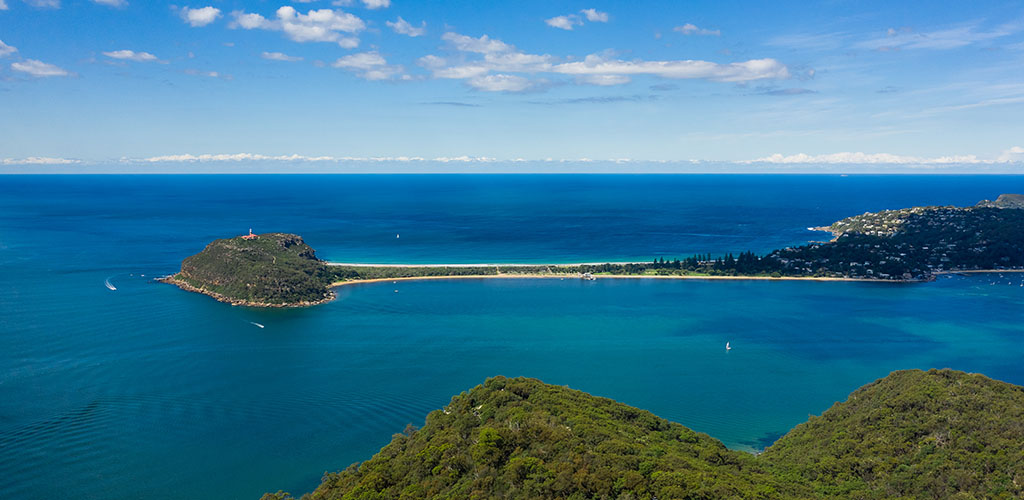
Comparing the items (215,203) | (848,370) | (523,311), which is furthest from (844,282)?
(215,203)

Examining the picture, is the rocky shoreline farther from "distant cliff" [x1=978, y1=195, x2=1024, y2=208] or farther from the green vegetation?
"distant cliff" [x1=978, y1=195, x2=1024, y2=208]

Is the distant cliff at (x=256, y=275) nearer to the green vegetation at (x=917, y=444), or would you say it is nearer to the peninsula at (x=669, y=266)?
the peninsula at (x=669, y=266)

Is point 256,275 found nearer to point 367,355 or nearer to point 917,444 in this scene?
point 367,355

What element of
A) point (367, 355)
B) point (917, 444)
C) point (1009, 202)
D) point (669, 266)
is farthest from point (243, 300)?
point (1009, 202)

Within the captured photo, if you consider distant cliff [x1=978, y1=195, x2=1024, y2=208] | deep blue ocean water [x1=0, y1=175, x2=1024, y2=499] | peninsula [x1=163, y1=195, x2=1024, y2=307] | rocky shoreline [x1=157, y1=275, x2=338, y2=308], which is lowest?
deep blue ocean water [x1=0, y1=175, x2=1024, y2=499]

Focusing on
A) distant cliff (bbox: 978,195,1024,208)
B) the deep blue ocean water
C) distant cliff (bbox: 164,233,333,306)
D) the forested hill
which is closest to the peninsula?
distant cliff (bbox: 164,233,333,306)
